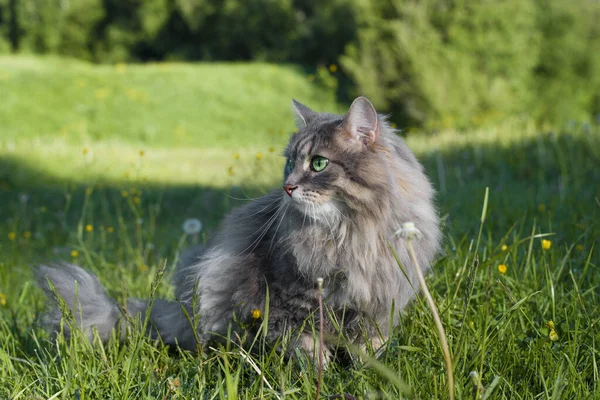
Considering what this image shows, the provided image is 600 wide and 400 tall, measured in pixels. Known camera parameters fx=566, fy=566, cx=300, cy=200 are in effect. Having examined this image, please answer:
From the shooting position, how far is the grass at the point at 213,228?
174 cm

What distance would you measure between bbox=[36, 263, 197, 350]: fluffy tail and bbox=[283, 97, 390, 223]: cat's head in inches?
28.3

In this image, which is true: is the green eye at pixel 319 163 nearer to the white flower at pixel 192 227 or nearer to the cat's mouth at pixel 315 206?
the cat's mouth at pixel 315 206

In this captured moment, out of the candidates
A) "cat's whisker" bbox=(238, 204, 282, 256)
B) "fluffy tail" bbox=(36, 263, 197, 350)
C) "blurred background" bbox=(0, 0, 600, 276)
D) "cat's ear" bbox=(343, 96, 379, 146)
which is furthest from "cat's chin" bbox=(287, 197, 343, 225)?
"fluffy tail" bbox=(36, 263, 197, 350)

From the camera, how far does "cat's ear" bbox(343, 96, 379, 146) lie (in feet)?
6.61

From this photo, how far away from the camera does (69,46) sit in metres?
25.3

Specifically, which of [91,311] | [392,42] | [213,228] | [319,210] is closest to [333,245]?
[319,210]

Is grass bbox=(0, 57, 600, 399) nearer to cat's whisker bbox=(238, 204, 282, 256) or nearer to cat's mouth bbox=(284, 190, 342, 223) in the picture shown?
cat's whisker bbox=(238, 204, 282, 256)

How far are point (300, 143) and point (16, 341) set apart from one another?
4.62 ft

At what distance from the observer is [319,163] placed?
6.91ft

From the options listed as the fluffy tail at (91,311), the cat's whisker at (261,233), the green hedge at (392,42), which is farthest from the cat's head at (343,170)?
the green hedge at (392,42)

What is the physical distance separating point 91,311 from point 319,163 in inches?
43.8

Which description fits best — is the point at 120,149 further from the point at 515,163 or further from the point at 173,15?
the point at 173,15

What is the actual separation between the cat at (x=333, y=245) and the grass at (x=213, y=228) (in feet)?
0.45

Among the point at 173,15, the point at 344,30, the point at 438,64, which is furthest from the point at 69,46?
the point at 438,64
